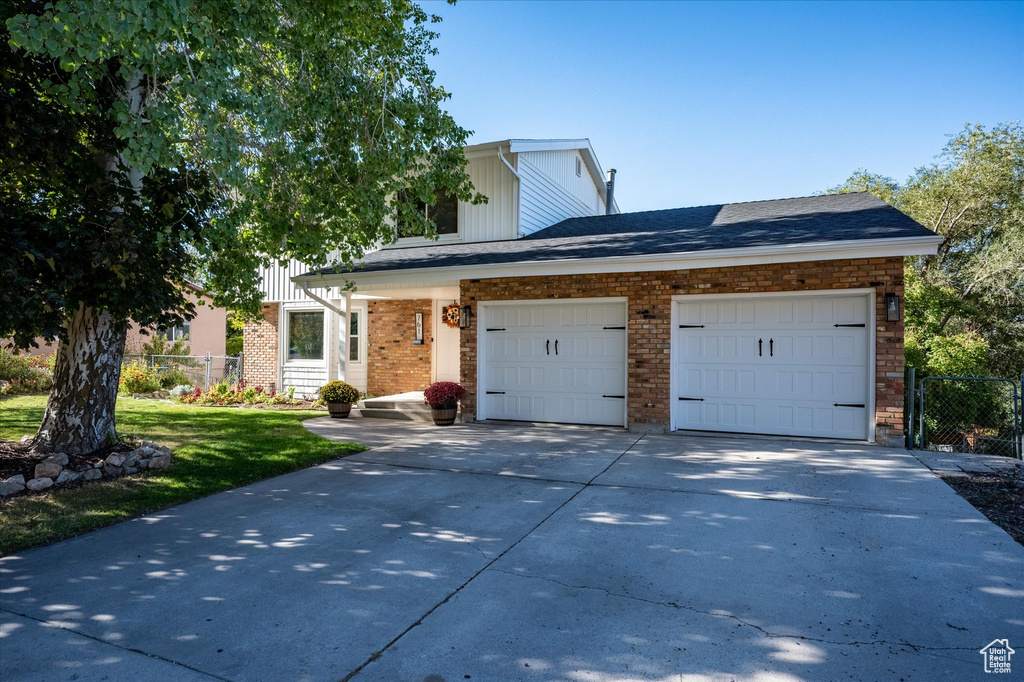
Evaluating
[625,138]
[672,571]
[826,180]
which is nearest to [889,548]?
[672,571]

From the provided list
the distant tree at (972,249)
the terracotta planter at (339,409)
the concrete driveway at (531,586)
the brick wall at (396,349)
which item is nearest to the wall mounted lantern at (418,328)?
the brick wall at (396,349)

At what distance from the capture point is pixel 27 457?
604 cm

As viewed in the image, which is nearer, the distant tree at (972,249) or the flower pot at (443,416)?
the flower pot at (443,416)

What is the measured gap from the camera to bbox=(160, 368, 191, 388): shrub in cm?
1560

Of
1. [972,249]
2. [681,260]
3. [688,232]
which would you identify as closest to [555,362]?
[681,260]

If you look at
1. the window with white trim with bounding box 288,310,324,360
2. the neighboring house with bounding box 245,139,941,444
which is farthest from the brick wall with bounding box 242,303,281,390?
the neighboring house with bounding box 245,139,941,444

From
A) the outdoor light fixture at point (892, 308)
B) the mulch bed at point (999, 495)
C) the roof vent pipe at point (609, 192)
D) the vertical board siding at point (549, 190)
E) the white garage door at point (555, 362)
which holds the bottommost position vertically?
the mulch bed at point (999, 495)

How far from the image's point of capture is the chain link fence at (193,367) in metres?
15.6

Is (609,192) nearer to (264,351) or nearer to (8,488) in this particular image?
(264,351)

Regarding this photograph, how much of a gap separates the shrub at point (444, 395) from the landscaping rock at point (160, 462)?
430 centimetres

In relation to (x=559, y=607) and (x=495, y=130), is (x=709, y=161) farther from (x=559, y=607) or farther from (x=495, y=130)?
(x=559, y=607)

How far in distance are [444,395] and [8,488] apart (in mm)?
5877

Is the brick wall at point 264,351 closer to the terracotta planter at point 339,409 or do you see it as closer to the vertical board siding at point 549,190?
the terracotta planter at point 339,409

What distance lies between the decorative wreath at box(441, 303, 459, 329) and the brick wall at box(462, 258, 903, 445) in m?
2.34
